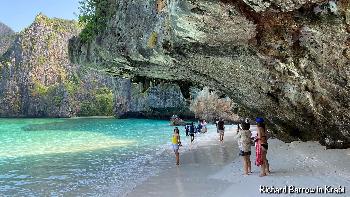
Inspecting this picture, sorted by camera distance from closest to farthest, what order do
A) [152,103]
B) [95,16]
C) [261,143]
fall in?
[261,143]
[95,16]
[152,103]

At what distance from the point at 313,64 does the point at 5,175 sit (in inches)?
549

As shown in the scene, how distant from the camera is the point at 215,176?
13195 millimetres

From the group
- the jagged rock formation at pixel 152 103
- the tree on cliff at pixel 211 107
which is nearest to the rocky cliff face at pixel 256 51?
the tree on cliff at pixel 211 107

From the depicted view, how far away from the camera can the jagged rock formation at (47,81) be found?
144250mm

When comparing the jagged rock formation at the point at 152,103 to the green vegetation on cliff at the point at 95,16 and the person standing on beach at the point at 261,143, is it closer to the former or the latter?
the green vegetation on cliff at the point at 95,16

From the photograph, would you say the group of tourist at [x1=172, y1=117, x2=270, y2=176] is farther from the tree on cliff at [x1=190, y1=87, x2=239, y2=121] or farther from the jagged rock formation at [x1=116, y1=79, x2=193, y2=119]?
the jagged rock formation at [x1=116, y1=79, x2=193, y2=119]

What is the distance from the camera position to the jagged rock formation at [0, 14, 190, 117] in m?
144

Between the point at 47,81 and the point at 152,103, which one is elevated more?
the point at 47,81

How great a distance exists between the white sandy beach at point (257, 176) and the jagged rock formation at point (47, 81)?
123 meters

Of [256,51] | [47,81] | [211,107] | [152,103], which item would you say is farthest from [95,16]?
[47,81]

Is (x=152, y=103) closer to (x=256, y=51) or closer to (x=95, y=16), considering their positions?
(x=95, y=16)

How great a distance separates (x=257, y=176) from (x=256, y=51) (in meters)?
3.68

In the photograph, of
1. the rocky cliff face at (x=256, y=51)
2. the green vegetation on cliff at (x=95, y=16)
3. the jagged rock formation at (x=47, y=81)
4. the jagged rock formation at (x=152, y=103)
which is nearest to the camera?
the rocky cliff face at (x=256, y=51)

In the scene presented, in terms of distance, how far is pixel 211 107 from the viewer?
220ft
